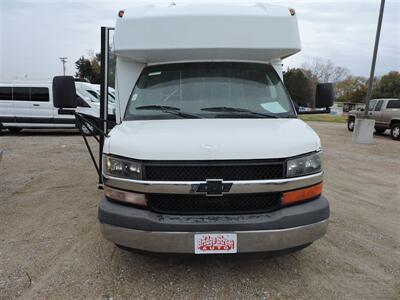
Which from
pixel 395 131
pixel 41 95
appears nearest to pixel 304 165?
pixel 41 95

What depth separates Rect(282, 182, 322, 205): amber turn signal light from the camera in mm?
3260

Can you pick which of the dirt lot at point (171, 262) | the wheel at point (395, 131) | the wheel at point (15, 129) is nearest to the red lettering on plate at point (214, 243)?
the dirt lot at point (171, 262)

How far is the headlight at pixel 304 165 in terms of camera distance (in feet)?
10.5

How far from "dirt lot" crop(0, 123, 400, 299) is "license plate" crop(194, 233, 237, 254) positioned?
7.3 inches

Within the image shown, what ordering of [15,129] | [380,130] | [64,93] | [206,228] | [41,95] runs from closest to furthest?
[206,228] < [64,93] < [41,95] < [15,129] < [380,130]

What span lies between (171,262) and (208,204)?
1022 mm

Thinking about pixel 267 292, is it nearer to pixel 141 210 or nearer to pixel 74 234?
pixel 141 210

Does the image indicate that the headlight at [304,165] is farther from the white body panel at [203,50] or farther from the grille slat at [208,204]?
the grille slat at [208,204]

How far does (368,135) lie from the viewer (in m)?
15.1

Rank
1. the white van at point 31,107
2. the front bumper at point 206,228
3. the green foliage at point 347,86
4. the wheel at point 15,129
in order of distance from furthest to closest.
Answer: the green foliage at point 347,86 < the wheel at point 15,129 < the white van at point 31,107 < the front bumper at point 206,228

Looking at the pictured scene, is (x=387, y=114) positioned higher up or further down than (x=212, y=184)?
higher up

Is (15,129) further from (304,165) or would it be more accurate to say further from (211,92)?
(304,165)

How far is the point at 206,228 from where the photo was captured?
122 inches

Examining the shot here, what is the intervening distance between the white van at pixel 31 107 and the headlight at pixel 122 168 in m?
12.2
